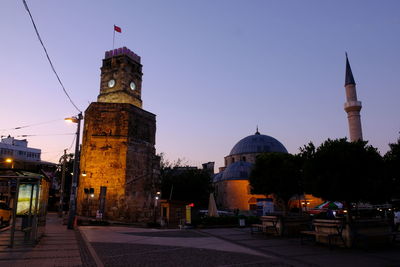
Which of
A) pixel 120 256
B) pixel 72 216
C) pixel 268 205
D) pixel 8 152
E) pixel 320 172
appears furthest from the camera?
pixel 8 152

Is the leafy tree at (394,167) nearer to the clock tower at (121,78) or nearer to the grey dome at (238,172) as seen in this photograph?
the clock tower at (121,78)

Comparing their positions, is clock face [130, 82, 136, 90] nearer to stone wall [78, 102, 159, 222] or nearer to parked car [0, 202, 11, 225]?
stone wall [78, 102, 159, 222]

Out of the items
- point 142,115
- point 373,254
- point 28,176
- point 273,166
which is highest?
point 142,115

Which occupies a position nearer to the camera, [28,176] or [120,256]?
[120,256]

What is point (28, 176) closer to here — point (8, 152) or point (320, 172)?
point (320, 172)

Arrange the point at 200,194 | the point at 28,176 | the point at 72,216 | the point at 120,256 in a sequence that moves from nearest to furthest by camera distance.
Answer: the point at 120,256
the point at 28,176
the point at 72,216
the point at 200,194

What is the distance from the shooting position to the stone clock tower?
29125mm

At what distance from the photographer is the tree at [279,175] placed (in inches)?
1056

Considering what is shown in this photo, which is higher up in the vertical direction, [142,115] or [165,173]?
[142,115]

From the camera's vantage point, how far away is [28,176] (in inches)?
432

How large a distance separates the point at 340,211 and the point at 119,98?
26.4m

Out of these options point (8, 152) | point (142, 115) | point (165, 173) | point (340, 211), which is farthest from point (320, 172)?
point (8, 152)

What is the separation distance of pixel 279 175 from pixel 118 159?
15702 mm

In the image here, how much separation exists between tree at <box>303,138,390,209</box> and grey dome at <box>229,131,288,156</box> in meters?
54.7
